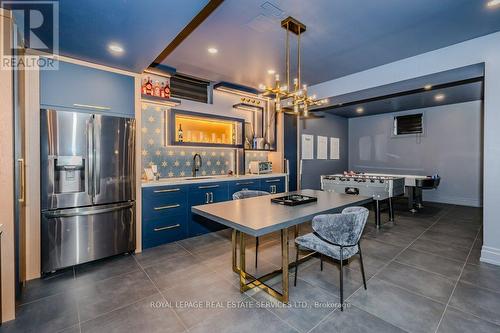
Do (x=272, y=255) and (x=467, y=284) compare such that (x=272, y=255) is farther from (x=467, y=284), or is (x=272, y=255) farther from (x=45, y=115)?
(x=45, y=115)

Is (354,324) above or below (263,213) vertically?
below

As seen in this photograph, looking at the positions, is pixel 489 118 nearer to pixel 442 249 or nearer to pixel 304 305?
pixel 442 249

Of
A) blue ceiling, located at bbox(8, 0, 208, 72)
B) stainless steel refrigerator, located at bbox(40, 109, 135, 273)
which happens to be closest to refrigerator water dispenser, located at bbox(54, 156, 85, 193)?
stainless steel refrigerator, located at bbox(40, 109, 135, 273)

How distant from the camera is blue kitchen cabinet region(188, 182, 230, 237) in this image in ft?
12.5

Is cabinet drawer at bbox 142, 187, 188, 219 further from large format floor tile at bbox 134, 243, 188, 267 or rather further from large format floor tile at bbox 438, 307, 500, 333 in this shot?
large format floor tile at bbox 438, 307, 500, 333

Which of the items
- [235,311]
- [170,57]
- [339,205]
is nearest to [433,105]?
[339,205]

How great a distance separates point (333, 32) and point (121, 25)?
2.29 m

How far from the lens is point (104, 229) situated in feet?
9.66

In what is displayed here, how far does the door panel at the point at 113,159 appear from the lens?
9.45ft

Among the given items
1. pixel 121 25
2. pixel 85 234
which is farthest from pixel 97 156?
pixel 121 25

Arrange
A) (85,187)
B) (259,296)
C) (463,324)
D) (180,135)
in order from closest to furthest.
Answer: (463,324), (259,296), (85,187), (180,135)

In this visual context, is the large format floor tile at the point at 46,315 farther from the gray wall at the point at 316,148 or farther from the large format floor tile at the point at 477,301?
the gray wall at the point at 316,148

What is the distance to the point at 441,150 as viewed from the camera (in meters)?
6.59

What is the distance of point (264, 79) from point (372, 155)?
210 inches
